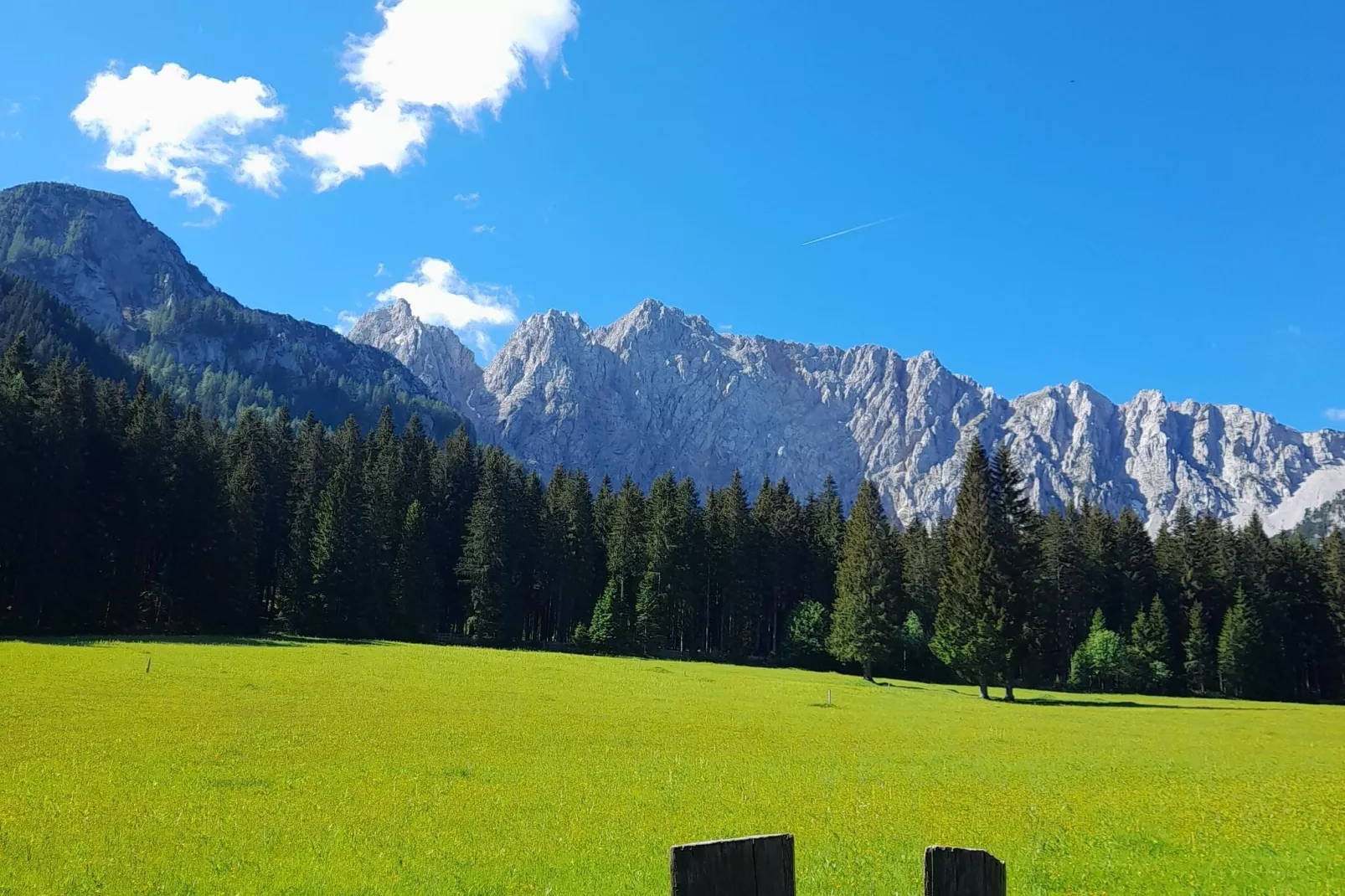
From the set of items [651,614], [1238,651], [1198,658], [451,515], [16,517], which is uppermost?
[451,515]

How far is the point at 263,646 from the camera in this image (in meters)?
65.1

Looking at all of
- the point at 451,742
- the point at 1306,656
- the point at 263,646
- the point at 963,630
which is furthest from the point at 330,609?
the point at 1306,656

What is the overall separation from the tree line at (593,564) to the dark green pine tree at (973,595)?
0.21 meters

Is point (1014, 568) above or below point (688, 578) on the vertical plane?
above

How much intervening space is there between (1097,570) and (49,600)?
375 feet

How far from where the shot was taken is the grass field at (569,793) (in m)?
13.6

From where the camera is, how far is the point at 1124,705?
223 feet

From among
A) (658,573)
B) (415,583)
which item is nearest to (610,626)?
(658,573)

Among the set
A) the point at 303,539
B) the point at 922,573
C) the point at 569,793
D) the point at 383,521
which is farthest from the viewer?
the point at 922,573

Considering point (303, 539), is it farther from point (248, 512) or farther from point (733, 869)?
point (733, 869)

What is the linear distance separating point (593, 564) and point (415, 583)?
24.6 m

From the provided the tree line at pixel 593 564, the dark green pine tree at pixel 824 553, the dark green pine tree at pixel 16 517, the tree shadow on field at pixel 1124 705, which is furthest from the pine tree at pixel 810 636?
the dark green pine tree at pixel 16 517

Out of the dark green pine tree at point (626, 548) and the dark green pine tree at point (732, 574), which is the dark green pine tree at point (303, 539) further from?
the dark green pine tree at point (732, 574)

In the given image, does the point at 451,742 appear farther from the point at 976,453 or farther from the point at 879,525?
the point at 879,525
